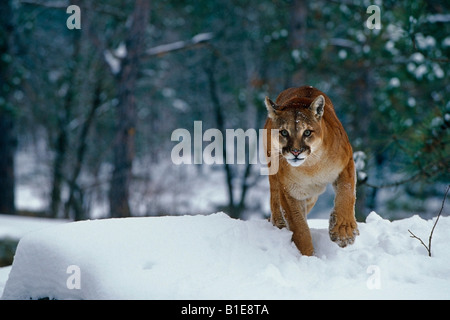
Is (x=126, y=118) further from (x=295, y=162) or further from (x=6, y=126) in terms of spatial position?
(x=295, y=162)

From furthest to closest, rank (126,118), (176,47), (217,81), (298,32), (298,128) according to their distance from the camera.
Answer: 1. (217,81)
2. (298,32)
3. (176,47)
4. (126,118)
5. (298,128)

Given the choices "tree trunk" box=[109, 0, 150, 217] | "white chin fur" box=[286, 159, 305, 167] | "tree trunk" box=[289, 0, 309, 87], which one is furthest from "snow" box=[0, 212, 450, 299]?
"tree trunk" box=[289, 0, 309, 87]

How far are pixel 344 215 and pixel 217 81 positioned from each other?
599 inches

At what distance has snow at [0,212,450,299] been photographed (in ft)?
9.31

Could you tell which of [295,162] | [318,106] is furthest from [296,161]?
[318,106]

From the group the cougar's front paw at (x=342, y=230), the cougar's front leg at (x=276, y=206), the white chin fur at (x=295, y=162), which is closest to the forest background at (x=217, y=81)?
the cougar's front leg at (x=276, y=206)

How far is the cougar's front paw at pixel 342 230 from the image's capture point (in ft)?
12.0

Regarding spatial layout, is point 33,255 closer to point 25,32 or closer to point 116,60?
point 116,60

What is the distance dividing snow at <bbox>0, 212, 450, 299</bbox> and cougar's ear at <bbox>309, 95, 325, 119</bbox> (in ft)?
3.26

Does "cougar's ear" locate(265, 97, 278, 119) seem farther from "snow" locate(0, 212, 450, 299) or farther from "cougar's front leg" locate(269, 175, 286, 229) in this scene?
"snow" locate(0, 212, 450, 299)

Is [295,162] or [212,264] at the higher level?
[295,162]

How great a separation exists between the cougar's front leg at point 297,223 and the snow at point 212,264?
0.07 meters

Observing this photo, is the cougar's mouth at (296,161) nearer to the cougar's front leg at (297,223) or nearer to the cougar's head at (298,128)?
the cougar's head at (298,128)

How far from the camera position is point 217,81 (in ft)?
60.6
